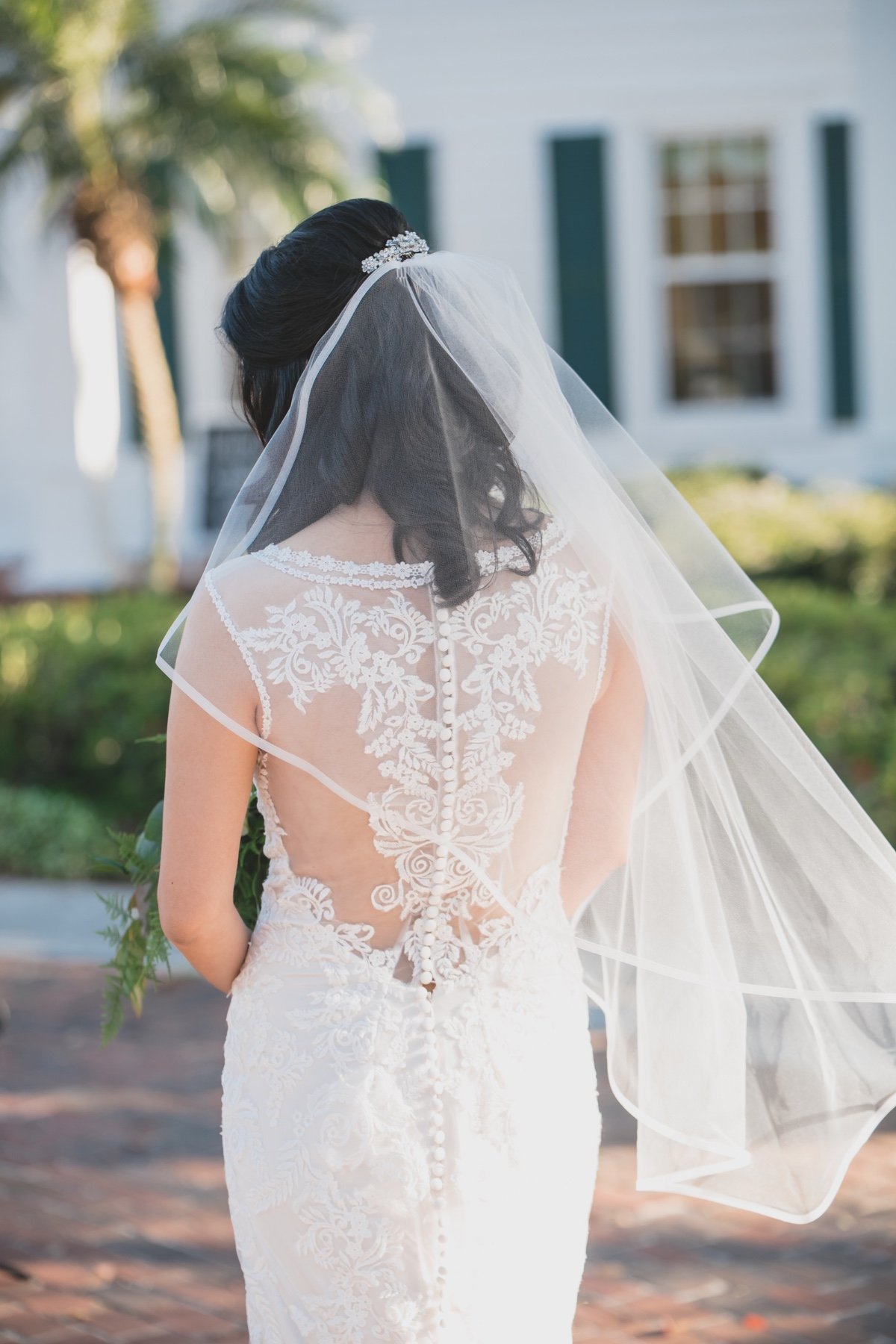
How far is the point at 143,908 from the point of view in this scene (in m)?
2.46

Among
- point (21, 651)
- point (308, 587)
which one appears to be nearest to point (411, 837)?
point (308, 587)

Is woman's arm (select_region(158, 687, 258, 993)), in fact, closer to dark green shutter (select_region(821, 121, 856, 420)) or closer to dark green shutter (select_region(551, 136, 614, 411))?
dark green shutter (select_region(551, 136, 614, 411))

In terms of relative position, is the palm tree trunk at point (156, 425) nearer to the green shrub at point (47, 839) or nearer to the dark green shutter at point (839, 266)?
the green shrub at point (47, 839)

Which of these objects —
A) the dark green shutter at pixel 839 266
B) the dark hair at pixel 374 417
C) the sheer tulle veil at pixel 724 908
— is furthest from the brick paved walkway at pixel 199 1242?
the dark green shutter at pixel 839 266

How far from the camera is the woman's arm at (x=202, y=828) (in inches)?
70.9

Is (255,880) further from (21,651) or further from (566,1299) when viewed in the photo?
(21,651)

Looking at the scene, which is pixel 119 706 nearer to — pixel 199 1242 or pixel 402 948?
pixel 199 1242

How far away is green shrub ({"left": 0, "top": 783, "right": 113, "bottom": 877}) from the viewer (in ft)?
22.7

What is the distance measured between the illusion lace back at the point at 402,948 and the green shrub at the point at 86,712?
5400 millimetres

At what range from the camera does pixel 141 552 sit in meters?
12.1

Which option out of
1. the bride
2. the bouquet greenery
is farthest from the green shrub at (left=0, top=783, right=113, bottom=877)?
the bride

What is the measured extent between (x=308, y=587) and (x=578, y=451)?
0.51 metres

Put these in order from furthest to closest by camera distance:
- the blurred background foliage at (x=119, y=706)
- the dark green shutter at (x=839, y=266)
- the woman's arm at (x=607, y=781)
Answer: the dark green shutter at (x=839, y=266) < the blurred background foliage at (x=119, y=706) < the woman's arm at (x=607, y=781)

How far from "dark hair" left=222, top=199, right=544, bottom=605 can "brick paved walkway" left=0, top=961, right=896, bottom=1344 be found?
2.19 meters
